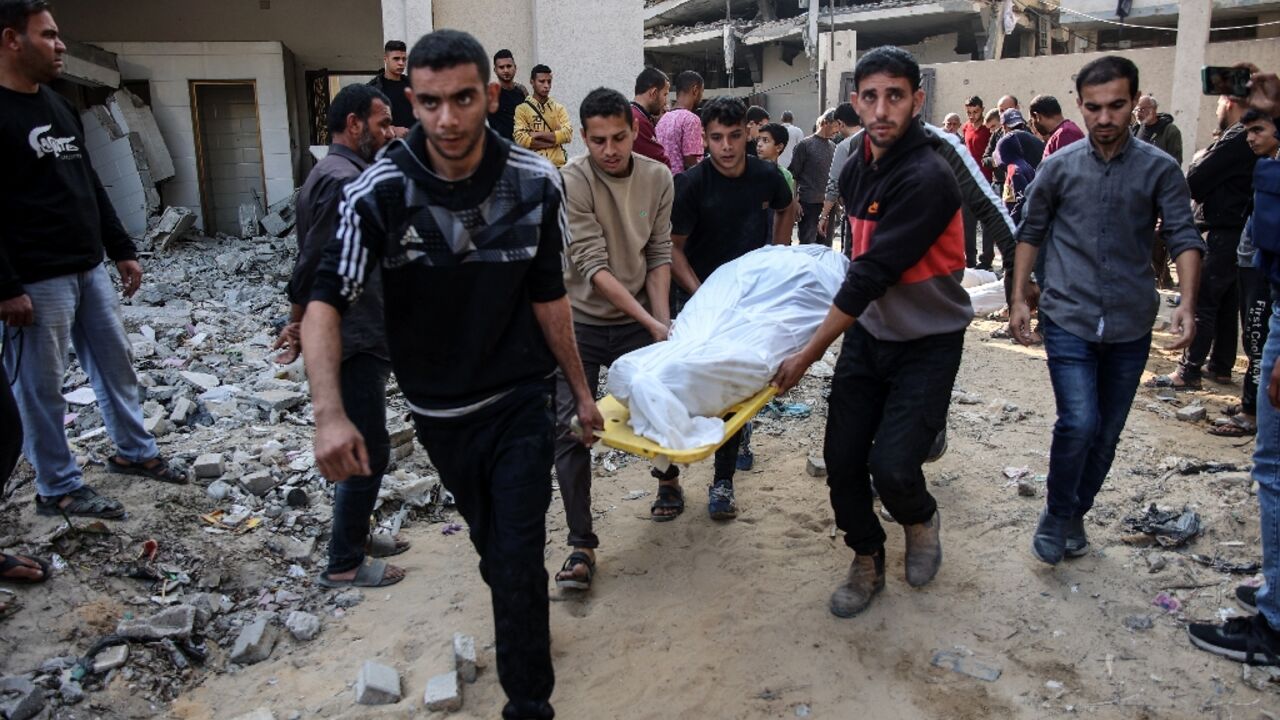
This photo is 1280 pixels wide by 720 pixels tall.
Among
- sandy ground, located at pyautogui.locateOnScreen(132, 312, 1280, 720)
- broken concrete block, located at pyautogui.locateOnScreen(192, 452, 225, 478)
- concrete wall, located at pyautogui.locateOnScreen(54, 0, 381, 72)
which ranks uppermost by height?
concrete wall, located at pyautogui.locateOnScreen(54, 0, 381, 72)

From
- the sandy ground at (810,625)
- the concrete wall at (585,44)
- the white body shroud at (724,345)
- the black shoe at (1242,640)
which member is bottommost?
the sandy ground at (810,625)

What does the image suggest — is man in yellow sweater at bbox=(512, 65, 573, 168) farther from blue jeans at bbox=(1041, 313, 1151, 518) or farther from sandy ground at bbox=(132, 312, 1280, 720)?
blue jeans at bbox=(1041, 313, 1151, 518)

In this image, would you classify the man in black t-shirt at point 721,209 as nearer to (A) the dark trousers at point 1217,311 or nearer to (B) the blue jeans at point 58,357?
(B) the blue jeans at point 58,357

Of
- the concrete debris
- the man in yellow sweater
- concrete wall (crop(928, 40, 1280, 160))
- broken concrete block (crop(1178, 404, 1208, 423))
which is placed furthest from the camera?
concrete wall (crop(928, 40, 1280, 160))

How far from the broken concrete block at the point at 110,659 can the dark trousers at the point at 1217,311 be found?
6343 mm

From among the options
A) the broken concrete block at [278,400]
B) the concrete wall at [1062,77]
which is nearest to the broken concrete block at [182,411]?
the broken concrete block at [278,400]

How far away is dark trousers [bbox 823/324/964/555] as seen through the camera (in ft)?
10.3

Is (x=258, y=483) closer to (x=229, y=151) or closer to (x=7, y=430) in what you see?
(x=7, y=430)

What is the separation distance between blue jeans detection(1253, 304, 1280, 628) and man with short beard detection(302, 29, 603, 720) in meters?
2.29

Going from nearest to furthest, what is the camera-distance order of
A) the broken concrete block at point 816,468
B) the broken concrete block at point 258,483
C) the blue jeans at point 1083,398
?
the blue jeans at point 1083,398 < the broken concrete block at point 258,483 < the broken concrete block at point 816,468

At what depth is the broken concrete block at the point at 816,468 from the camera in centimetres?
473

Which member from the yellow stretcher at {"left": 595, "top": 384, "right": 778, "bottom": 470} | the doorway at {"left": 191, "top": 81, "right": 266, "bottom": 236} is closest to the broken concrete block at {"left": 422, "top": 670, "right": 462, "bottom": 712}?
the yellow stretcher at {"left": 595, "top": 384, "right": 778, "bottom": 470}

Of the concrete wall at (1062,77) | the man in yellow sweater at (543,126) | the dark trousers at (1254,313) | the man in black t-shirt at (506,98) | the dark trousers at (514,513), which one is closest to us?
the dark trousers at (514,513)

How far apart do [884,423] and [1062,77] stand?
18548 millimetres
